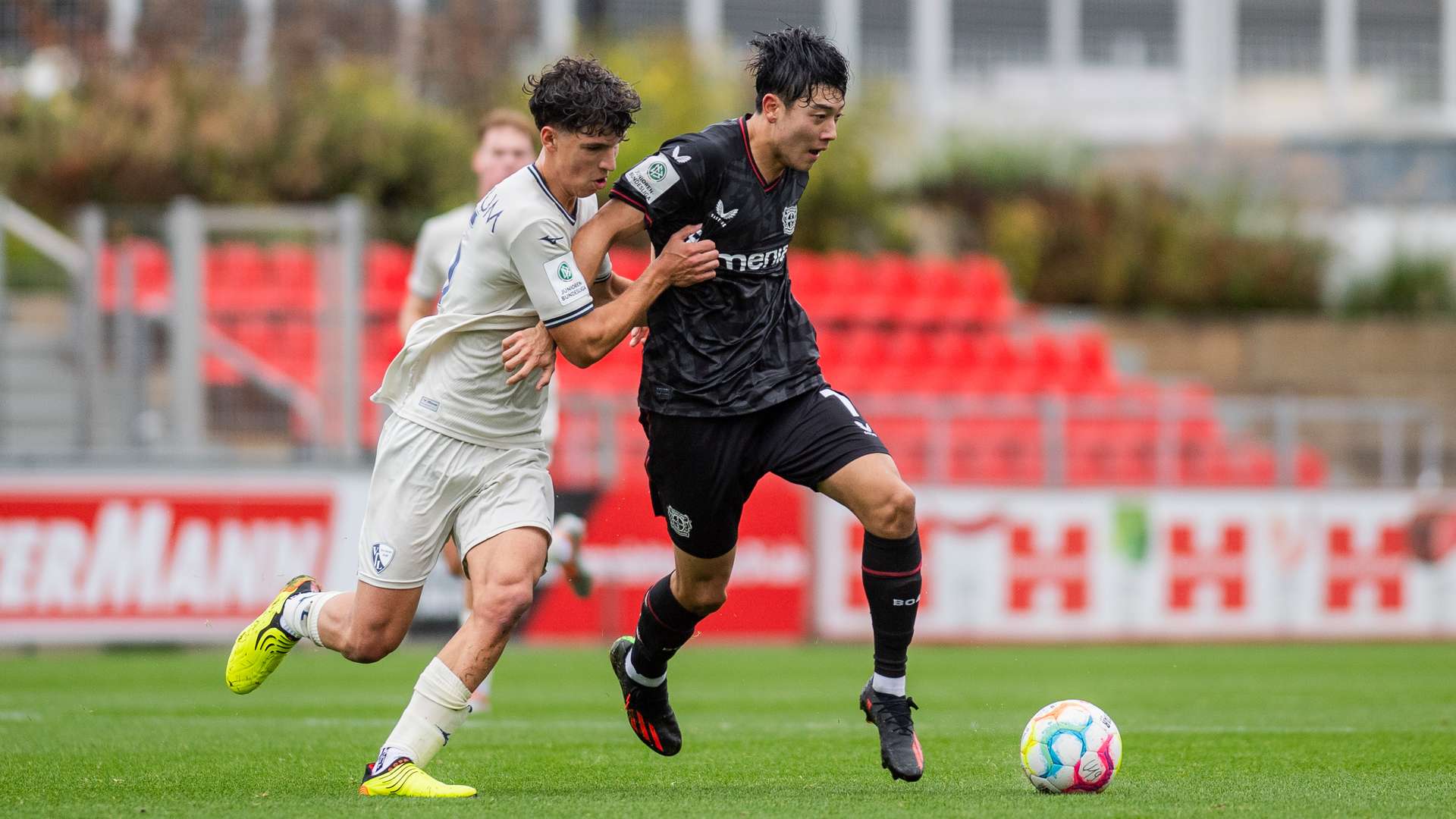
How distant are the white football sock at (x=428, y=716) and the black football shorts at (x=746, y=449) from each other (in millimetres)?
992

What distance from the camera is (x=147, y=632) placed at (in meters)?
13.1

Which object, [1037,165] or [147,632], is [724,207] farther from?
Answer: [1037,165]

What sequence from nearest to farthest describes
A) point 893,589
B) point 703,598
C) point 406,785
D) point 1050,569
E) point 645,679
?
point 406,785 < point 893,589 < point 703,598 < point 645,679 < point 1050,569

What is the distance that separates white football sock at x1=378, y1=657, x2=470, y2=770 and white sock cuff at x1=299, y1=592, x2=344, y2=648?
55 centimetres

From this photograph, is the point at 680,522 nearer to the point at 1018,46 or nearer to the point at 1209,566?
the point at 1209,566

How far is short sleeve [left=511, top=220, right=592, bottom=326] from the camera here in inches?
207

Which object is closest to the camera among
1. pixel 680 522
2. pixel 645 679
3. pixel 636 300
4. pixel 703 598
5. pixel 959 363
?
pixel 636 300

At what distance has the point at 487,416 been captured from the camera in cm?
546

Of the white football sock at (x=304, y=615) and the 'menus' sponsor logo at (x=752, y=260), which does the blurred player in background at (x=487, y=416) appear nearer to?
the white football sock at (x=304, y=615)

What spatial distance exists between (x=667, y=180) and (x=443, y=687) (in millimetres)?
1654

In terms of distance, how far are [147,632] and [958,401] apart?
6.75 meters

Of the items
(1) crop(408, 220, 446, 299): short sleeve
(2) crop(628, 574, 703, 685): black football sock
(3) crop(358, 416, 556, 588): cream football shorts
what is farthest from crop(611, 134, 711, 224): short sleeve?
(1) crop(408, 220, 446, 299): short sleeve

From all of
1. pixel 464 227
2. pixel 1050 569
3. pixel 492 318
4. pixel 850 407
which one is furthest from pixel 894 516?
pixel 1050 569

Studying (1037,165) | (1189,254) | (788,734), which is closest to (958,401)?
(788,734)
